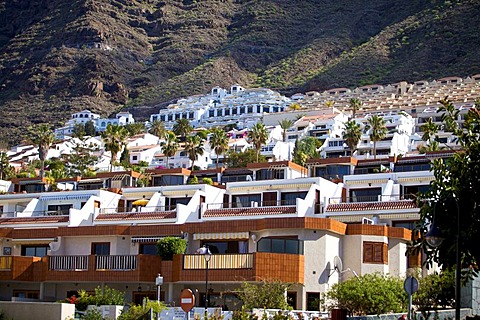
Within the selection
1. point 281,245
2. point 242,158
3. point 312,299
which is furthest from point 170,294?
point 242,158

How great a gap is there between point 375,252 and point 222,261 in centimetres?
733

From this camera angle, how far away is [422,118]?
500 feet

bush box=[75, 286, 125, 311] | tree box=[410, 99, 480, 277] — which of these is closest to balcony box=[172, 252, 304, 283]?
bush box=[75, 286, 125, 311]

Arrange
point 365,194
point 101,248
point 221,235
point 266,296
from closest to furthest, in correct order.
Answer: point 266,296, point 221,235, point 101,248, point 365,194

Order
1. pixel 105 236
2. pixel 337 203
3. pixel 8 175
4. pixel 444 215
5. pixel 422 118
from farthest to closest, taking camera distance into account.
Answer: pixel 422 118 → pixel 8 175 → pixel 337 203 → pixel 105 236 → pixel 444 215

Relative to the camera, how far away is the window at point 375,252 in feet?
148

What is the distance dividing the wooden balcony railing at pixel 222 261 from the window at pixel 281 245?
1.45 metres

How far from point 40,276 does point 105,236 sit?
13.2ft

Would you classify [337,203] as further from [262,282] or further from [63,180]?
[63,180]

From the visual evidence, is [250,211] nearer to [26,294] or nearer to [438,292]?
[26,294]

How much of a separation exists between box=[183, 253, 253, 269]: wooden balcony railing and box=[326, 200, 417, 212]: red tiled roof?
1221cm

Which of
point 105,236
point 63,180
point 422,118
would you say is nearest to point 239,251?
point 105,236

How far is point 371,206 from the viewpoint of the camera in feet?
174

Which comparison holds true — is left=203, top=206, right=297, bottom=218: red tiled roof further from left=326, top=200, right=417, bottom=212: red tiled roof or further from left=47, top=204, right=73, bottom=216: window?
left=47, top=204, right=73, bottom=216: window
